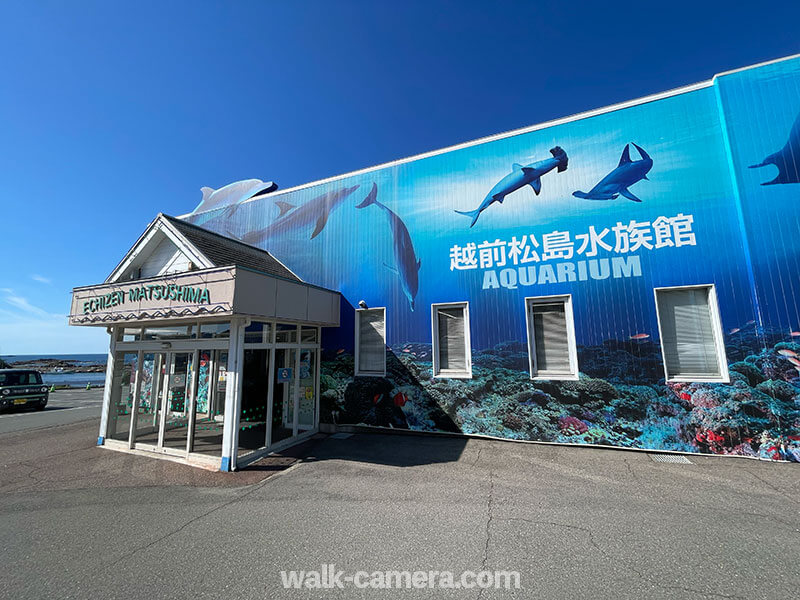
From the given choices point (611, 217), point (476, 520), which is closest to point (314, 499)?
point (476, 520)

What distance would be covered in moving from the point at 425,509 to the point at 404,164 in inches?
372

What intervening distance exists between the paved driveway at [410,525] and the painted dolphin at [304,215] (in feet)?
25.4

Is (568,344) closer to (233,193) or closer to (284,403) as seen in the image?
(284,403)

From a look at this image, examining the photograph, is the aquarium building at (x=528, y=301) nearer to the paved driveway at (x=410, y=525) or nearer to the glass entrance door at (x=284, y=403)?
the glass entrance door at (x=284, y=403)

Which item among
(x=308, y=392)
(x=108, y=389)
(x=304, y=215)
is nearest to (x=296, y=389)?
(x=308, y=392)

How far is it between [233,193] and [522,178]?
11.4 m

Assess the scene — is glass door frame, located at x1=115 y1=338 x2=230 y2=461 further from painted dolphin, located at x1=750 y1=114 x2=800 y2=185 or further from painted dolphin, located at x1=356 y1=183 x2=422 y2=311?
painted dolphin, located at x1=750 y1=114 x2=800 y2=185

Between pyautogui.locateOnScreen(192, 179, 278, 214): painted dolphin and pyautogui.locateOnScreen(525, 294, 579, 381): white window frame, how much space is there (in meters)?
10.7

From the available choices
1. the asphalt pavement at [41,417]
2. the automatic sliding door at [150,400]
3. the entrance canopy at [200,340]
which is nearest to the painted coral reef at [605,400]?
the entrance canopy at [200,340]

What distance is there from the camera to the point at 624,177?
28.0 ft

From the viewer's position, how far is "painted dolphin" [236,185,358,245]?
38.1ft

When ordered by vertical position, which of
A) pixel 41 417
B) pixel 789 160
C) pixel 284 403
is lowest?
pixel 41 417

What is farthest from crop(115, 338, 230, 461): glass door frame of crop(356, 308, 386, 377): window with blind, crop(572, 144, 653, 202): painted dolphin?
crop(572, 144, 653, 202): painted dolphin

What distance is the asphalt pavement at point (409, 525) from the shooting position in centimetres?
344
